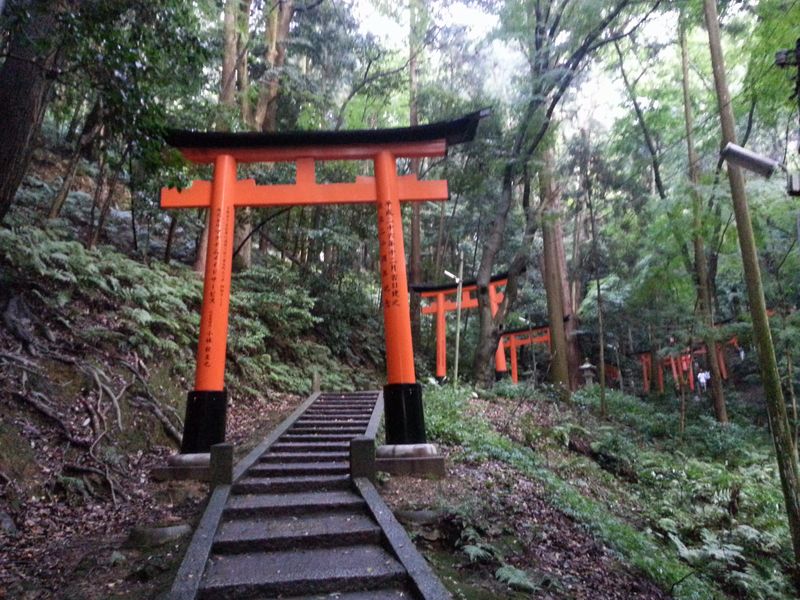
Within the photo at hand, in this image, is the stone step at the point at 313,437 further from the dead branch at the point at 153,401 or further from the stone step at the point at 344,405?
the stone step at the point at 344,405

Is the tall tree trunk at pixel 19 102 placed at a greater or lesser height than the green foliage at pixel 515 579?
greater

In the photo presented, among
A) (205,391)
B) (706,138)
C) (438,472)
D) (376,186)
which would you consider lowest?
(438,472)

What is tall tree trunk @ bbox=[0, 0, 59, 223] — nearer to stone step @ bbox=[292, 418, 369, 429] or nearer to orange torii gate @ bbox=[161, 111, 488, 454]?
orange torii gate @ bbox=[161, 111, 488, 454]

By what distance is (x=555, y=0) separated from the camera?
12.9m

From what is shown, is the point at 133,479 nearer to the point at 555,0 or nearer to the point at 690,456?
the point at 690,456

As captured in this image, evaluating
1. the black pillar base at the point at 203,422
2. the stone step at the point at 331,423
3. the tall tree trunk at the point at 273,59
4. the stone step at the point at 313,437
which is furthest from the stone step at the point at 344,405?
the tall tree trunk at the point at 273,59

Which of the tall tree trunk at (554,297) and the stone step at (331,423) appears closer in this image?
the stone step at (331,423)

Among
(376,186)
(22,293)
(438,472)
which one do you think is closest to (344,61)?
(376,186)

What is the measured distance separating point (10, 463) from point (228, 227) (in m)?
3.72

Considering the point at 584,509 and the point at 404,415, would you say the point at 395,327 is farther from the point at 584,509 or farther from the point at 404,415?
the point at 584,509

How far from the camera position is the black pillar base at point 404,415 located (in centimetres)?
681

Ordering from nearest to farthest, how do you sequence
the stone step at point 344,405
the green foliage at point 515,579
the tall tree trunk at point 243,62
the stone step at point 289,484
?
the green foliage at point 515,579, the stone step at point 289,484, the stone step at point 344,405, the tall tree trunk at point 243,62

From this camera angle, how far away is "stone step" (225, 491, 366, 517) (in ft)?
16.2

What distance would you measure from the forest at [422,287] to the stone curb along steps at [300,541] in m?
0.35
